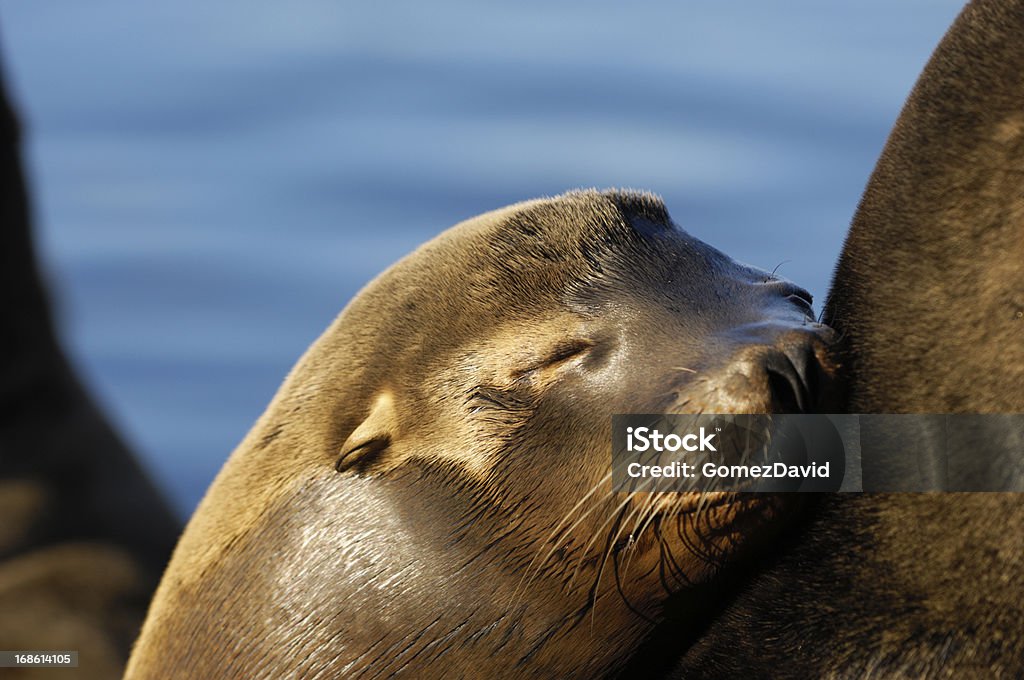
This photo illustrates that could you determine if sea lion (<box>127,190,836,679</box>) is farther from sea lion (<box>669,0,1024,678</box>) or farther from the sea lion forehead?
sea lion (<box>669,0,1024,678</box>)

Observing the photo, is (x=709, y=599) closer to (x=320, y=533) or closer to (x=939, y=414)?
(x=939, y=414)

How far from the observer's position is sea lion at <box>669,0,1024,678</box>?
9.22 ft

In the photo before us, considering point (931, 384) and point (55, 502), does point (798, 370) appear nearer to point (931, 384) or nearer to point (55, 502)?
point (931, 384)

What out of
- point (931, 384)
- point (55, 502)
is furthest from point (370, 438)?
point (55, 502)

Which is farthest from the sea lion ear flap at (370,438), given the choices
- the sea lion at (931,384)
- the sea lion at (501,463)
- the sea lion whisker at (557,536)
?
the sea lion at (931,384)

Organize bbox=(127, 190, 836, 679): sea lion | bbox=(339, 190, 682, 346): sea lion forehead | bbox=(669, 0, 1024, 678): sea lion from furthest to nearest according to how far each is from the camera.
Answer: bbox=(339, 190, 682, 346): sea lion forehead → bbox=(127, 190, 836, 679): sea lion → bbox=(669, 0, 1024, 678): sea lion

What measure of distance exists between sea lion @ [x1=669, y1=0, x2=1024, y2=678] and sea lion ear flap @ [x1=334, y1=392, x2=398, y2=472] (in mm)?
715

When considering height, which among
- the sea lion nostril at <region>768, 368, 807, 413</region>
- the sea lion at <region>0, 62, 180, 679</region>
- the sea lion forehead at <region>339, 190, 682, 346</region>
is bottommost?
Result: the sea lion at <region>0, 62, 180, 679</region>

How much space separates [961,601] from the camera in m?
2.86

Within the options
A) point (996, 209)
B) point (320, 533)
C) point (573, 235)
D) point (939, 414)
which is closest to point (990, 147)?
point (996, 209)

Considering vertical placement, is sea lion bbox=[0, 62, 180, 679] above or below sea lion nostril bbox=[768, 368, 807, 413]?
below

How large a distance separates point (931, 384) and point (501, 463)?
0.77m
